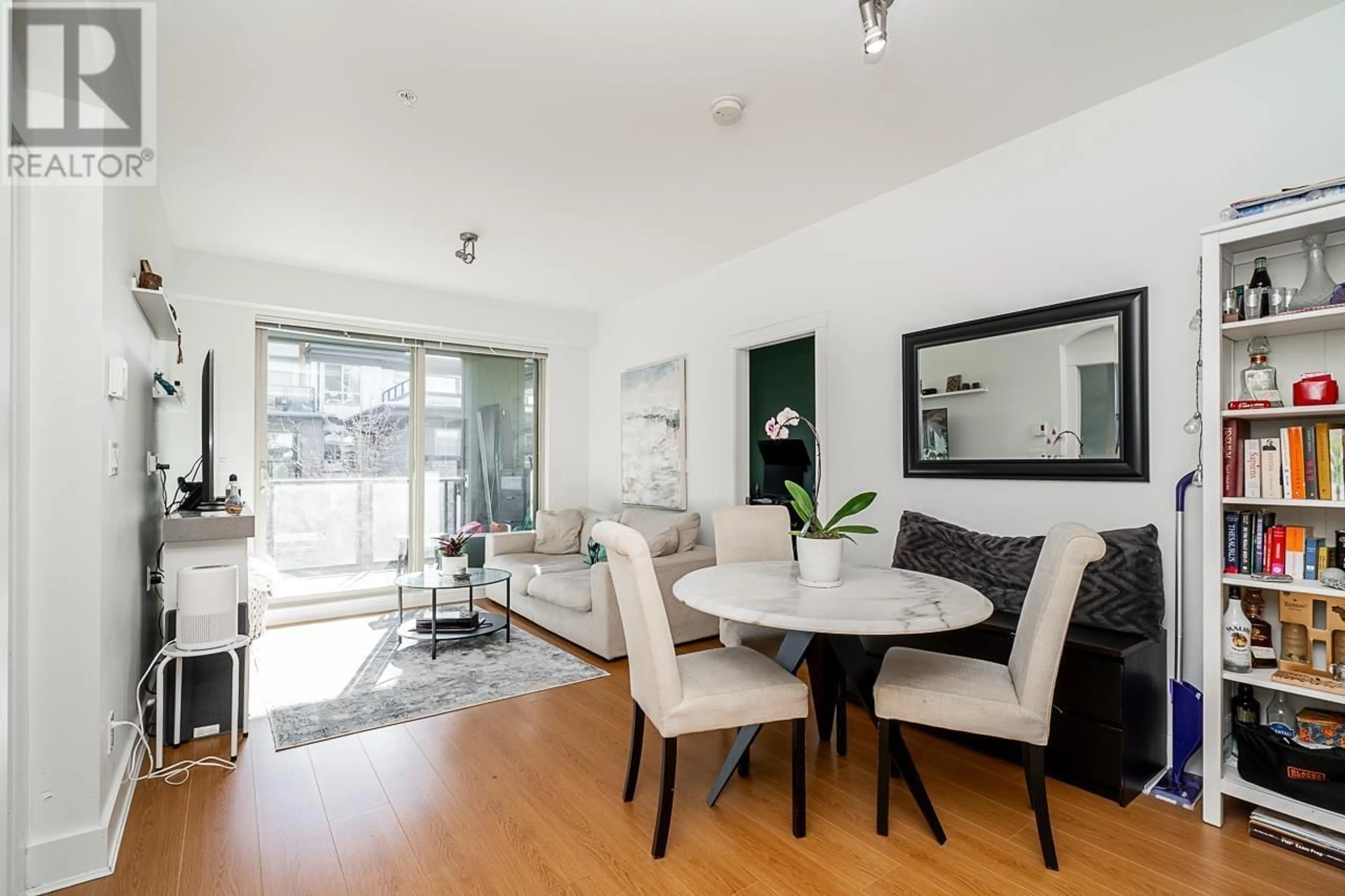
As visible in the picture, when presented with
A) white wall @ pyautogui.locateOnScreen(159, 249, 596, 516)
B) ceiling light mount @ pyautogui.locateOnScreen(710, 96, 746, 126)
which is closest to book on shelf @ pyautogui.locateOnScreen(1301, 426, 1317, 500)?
ceiling light mount @ pyautogui.locateOnScreen(710, 96, 746, 126)

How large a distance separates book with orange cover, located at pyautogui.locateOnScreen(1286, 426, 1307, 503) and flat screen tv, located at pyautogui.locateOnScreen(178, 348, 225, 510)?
422 cm

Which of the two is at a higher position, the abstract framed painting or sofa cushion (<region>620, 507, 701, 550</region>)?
the abstract framed painting

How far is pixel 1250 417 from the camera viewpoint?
6.79ft

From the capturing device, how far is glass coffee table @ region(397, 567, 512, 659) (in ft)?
13.0

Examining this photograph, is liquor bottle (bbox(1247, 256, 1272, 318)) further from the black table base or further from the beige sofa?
the beige sofa

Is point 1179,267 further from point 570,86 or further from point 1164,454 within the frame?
point 570,86

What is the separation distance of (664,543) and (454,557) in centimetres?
140

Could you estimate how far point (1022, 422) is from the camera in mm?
2857

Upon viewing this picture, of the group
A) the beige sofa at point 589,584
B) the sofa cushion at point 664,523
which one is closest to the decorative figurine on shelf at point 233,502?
the beige sofa at point 589,584

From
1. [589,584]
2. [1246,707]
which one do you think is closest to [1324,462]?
[1246,707]

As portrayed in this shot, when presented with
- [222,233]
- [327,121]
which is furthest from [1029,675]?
[222,233]

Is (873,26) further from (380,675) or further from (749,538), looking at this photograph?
(380,675)

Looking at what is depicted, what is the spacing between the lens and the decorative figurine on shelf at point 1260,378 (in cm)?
208

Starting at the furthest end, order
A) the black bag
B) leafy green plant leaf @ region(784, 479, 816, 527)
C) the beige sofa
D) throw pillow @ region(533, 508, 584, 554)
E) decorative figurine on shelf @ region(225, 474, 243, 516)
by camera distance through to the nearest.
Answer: throw pillow @ region(533, 508, 584, 554)
the beige sofa
decorative figurine on shelf @ region(225, 474, 243, 516)
leafy green plant leaf @ region(784, 479, 816, 527)
the black bag
